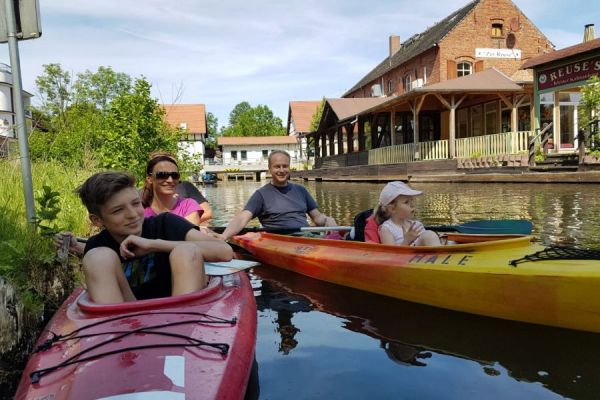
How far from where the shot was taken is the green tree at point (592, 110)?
594 inches

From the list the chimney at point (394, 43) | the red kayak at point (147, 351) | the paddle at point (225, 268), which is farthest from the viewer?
the chimney at point (394, 43)

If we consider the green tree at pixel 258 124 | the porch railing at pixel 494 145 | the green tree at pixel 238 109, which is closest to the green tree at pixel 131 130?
the porch railing at pixel 494 145

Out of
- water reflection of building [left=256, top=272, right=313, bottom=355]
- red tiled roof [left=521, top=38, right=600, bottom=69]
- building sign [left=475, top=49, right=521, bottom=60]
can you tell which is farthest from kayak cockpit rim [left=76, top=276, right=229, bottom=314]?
building sign [left=475, top=49, right=521, bottom=60]

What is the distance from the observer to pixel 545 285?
3578mm

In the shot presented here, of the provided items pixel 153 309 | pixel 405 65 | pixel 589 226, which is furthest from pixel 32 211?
pixel 405 65

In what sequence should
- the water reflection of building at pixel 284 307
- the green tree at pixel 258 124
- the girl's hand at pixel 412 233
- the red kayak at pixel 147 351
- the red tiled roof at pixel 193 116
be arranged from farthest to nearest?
the green tree at pixel 258 124 → the red tiled roof at pixel 193 116 → the girl's hand at pixel 412 233 → the water reflection of building at pixel 284 307 → the red kayak at pixel 147 351

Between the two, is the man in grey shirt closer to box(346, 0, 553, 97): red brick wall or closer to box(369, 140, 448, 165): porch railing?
box(369, 140, 448, 165): porch railing

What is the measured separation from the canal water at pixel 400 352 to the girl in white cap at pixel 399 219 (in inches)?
23.1

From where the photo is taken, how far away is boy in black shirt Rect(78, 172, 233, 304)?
278 centimetres

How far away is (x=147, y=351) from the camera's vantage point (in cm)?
226

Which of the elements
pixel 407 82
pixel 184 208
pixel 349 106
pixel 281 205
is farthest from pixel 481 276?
pixel 407 82

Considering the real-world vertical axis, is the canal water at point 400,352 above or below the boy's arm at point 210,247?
below

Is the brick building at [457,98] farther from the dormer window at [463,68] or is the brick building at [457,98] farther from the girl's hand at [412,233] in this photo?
the girl's hand at [412,233]

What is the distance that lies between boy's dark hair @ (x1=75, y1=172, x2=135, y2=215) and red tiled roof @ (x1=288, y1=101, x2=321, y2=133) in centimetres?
5714
